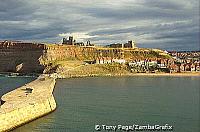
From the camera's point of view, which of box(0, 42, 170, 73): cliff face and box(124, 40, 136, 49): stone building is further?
box(124, 40, 136, 49): stone building

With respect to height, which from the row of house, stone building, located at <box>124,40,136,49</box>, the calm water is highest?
stone building, located at <box>124,40,136,49</box>

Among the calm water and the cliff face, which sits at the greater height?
the cliff face

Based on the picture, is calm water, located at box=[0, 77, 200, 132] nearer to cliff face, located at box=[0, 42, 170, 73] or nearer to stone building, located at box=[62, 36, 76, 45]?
cliff face, located at box=[0, 42, 170, 73]

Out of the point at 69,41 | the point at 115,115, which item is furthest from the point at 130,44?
the point at 115,115

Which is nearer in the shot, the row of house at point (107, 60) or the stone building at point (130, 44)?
the row of house at point (107, 60)

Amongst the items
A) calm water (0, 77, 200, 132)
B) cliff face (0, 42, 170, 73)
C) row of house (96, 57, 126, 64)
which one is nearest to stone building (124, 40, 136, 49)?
cliff face (0, 42, 170, 73)

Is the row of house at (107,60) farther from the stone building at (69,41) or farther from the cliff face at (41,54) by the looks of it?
the stone building at (69,41)

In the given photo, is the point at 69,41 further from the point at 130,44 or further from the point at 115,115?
the point at 115,115

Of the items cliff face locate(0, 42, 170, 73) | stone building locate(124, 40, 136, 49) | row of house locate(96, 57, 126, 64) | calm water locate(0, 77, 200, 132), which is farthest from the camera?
stone building locate(124, 40, 136, 49)

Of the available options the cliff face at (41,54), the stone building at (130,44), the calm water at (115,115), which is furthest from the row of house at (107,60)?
the calm water at (115,115)

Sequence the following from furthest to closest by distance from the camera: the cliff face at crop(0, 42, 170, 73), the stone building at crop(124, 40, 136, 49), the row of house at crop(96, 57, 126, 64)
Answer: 1. the stone building at crop(124, 40, 136, 49)
2. the cliff face at crop(0, 42, 170, 73)
3. the row of house at crop(96, 57, 126, 64)

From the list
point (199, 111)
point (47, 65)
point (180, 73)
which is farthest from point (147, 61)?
point (199, 111)

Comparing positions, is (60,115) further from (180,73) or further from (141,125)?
(180,73)

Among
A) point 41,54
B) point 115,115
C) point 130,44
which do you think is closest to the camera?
point 115,115
